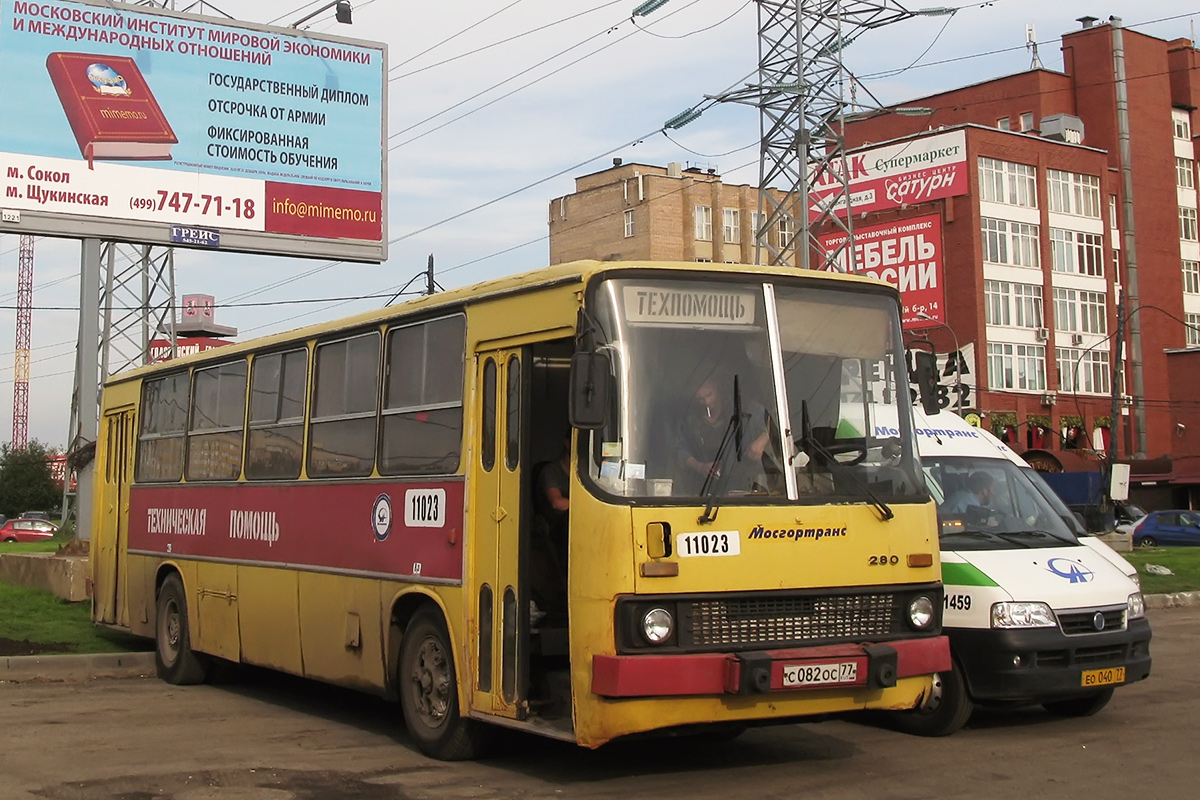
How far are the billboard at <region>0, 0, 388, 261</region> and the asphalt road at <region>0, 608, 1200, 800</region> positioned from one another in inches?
441

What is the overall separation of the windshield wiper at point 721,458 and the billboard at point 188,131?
50.9ft

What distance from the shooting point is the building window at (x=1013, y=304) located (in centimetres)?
6206

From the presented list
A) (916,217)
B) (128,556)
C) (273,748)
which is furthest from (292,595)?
(916,217)

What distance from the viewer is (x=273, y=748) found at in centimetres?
952

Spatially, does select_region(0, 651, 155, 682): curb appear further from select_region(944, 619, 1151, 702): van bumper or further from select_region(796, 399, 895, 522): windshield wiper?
select_region(796, 399, 895, 522): windshield wiper

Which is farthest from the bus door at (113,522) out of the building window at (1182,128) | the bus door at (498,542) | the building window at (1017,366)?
the building window at (1182,128)

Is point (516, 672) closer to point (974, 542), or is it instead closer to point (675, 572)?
point (675, 572)

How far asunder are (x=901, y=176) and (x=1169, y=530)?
24655mm

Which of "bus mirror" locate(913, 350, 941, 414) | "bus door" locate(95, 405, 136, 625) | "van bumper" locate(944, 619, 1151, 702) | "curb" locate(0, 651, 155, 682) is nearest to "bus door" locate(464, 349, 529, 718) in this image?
"bus mirror" locate(913, 350, 941, 414)

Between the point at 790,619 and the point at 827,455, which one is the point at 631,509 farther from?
the point at 827,455

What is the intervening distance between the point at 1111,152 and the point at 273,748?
66.9m

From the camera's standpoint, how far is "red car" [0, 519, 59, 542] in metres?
52.8

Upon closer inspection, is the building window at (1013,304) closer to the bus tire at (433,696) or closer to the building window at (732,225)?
the building window at (732,225)

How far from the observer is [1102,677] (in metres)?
9.55
